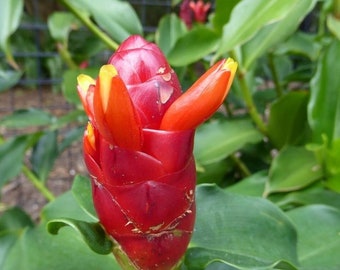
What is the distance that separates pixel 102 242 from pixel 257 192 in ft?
1.11

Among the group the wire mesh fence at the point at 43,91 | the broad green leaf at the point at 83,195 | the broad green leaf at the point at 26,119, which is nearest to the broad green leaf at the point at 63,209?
the broad green leaf at the point at 83,195

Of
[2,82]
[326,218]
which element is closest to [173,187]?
[326,218]

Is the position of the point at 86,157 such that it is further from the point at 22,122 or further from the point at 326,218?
the point at 22,122

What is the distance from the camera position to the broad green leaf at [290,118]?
75 centimetres

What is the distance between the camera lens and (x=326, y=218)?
1.71 ft

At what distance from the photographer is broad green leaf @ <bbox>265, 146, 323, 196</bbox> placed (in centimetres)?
65

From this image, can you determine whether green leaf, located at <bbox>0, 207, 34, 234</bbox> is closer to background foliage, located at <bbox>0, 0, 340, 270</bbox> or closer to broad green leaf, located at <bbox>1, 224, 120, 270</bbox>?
background foliage, located at <bbox>0, 0, 340, 270</bbox>

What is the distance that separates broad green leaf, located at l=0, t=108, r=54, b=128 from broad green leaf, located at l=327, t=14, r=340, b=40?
0.63 metres

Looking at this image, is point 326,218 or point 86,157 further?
point 326,218

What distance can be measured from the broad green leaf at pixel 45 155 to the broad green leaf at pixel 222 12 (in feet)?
1.62

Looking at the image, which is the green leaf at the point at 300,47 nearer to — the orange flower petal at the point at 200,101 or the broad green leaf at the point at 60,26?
the broad green leaf at the point at 60,26

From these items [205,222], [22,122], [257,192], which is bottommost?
[22,122]

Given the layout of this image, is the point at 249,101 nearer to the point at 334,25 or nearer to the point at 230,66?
the point at 334,25

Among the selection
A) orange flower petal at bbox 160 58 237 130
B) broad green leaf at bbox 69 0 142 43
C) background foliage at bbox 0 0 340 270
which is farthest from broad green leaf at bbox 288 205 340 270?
broad green leaf at bbox 69 0 142 43
